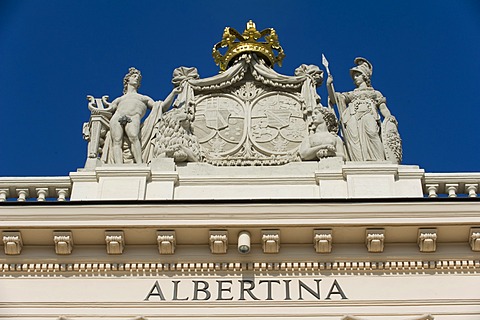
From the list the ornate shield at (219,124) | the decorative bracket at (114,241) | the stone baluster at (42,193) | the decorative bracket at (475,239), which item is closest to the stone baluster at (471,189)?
the decorative bracket at (475,239)

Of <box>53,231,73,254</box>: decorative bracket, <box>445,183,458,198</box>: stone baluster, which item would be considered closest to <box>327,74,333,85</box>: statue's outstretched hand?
<box>445,183,458,198</box>: stone baluster

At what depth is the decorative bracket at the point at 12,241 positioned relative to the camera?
16.2 meters

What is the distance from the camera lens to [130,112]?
62.8 feet

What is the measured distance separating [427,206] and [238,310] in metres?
2.97

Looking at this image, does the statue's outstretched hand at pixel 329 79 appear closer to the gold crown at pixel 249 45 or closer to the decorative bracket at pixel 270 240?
the gold crown at pixel 249 45

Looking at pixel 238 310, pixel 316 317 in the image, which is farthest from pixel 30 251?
pixel 316 317

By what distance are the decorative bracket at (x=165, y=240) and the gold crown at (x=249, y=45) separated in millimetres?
5061

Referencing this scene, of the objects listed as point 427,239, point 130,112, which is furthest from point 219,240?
point 130,112

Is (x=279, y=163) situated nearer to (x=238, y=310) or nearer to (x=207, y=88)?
(x=207, y=88)

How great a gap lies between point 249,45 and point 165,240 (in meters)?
5.35

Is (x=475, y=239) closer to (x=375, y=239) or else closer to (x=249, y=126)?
(x=375, y=239)

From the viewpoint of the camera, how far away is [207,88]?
19.8 m

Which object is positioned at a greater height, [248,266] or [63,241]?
[63,241]

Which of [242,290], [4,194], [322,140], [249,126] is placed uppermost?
[249,126]
